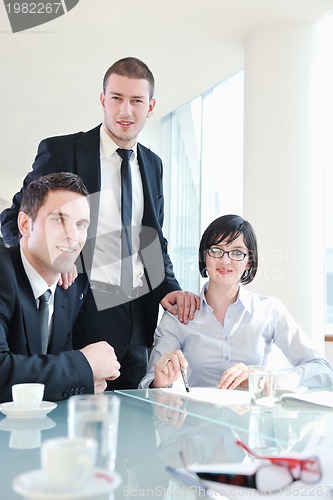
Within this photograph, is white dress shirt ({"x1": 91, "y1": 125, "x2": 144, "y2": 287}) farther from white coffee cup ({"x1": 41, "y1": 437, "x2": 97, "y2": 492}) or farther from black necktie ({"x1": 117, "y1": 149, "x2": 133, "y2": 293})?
white coffee cup ({"x1": 41, "y1": 437, "x2": 97, "y2": 492})

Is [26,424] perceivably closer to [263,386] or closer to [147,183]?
[263,386]

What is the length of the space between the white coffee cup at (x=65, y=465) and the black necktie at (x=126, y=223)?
1.71 metres

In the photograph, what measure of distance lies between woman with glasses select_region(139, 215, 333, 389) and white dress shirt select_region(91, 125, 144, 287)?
0.87 ft

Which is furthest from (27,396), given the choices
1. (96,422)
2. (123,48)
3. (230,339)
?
(123,48)

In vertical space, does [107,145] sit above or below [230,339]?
above

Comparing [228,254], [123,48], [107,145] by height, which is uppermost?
[123,48]

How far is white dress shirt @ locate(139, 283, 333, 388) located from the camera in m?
2.09

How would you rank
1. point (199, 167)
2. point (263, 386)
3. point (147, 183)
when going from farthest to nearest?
point (199, 167) → point (147, 183) → point (263, 386)

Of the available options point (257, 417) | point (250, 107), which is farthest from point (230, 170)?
point (257, 417)

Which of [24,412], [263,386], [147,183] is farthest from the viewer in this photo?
[147,183]

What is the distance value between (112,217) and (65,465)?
1.80 meters

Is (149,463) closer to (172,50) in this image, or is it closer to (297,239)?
(297,239)

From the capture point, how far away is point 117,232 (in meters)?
2.22

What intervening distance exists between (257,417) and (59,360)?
491 mm
